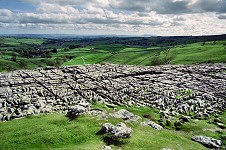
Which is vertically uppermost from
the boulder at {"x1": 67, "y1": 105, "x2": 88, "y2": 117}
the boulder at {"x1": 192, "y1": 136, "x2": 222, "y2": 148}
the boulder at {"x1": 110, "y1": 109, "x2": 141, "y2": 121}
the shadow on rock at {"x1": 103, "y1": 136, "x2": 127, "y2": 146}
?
the boulder at {"x1": 67, "y1": 105, "x2": 88, "y2": 117}

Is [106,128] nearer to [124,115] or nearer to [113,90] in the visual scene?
[124,115]

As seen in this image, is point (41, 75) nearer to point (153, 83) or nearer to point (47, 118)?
point (153, 83)

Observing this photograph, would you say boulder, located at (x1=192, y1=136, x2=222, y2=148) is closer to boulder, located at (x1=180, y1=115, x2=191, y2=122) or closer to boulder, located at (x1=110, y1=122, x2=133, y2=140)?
boulder, located at (x1=180, y1=115, x2=191, y2=122)

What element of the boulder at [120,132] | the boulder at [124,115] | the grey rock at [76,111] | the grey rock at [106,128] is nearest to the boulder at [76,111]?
the grey rock at [76,111]

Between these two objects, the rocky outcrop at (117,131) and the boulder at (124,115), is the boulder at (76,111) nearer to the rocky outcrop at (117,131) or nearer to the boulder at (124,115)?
the boulder at (124,115)

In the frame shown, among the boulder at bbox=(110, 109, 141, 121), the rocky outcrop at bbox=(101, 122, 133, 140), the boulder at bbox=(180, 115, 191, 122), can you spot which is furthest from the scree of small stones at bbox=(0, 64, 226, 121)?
the rocky outcrop at bbox=(101, 122, 133, 140)

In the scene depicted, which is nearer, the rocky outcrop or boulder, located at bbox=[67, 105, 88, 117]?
the rocky outcrop

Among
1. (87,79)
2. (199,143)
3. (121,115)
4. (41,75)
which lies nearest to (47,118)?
(121,115)
